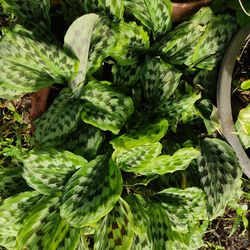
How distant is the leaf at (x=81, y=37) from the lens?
2.97 ft

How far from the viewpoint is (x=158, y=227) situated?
103 centimetres

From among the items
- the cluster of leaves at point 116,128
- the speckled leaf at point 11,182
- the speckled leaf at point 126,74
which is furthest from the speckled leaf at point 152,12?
the speckled leaf at point 11,182

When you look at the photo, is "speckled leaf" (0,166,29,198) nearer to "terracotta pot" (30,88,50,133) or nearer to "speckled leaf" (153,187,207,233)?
"terracotta pot" (30,88,50,133)

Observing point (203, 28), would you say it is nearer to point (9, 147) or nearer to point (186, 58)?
point (186, 58)

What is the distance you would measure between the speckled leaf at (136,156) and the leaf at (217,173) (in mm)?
196

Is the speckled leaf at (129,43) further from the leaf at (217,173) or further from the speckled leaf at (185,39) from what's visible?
the leaf at (217,173)

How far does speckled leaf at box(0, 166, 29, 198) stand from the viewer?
1.06 meters

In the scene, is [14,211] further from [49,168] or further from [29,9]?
[29,9]

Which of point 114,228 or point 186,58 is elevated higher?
point 186,58

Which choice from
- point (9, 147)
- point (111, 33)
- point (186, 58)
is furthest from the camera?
point (9, 147)

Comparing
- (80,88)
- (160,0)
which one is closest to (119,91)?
(80,88)

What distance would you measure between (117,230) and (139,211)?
9cm

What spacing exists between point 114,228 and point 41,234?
163 mm

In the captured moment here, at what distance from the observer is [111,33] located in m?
0.95
